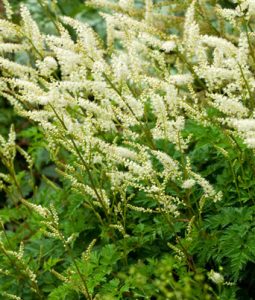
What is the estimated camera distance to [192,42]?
3.66m

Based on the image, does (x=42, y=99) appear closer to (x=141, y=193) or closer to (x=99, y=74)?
(x=99, y=74)

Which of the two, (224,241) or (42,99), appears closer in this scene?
(42,99)

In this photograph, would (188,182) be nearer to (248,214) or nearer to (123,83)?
(248,214)

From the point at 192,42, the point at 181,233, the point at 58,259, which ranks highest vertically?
the point at 192,42

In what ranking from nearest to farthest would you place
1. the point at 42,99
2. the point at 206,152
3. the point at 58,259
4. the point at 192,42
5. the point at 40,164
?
the point at 42,99 → the point at 192,42 → the point at 58,259 → the point at 206,152 → the point at 40,164

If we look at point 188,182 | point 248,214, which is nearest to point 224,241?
point 248,214

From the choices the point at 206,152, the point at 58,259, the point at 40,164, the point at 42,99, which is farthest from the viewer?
the point at 40,164

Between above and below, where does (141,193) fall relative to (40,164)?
above

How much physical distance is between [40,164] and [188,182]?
3850 millimetres

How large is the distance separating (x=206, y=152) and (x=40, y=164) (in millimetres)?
3107

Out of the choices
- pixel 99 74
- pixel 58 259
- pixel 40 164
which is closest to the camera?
pixel 99 74

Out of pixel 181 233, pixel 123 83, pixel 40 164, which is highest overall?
pixel 123 83

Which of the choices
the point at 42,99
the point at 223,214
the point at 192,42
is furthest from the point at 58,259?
the point at 192,42

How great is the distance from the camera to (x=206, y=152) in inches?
172
